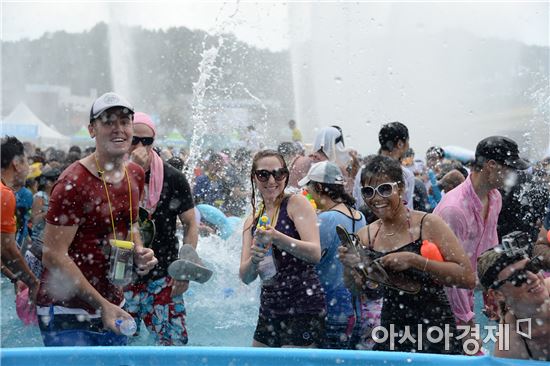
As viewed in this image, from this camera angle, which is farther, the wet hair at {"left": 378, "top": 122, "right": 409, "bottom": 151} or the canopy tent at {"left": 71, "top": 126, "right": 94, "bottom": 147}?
the canopy tent at {"left": 71, "top": 126, "right": 94, "bottom": 147}

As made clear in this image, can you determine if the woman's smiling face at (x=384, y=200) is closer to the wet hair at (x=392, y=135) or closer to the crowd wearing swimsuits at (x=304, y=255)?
the crowd wearing swimsuits at (x=304, y=255)

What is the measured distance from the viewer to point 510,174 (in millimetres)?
3980

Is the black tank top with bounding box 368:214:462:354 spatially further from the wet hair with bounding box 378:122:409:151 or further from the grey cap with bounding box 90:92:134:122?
the wet hair with bounding box 378:122:409:151

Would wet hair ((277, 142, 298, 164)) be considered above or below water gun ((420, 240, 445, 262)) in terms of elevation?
above

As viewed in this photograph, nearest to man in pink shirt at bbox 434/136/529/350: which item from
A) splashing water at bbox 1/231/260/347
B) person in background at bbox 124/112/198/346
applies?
person in background at bbox 124/112/198/346

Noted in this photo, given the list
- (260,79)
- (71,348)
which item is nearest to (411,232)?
(71,348)

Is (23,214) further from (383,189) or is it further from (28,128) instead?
(28,128)

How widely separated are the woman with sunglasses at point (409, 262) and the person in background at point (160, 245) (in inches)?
48.2

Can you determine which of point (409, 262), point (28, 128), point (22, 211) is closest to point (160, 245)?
point (409, 262)

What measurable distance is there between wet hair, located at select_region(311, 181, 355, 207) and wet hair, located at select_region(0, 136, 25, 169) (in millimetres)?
1950

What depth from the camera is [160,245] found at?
13.6ft

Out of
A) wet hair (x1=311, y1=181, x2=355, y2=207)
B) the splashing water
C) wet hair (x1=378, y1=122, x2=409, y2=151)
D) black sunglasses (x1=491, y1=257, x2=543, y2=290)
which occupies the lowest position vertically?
the splashing water

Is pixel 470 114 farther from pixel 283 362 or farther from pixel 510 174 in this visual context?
pixel 283 362

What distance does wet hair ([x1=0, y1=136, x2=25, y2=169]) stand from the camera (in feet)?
14.9
